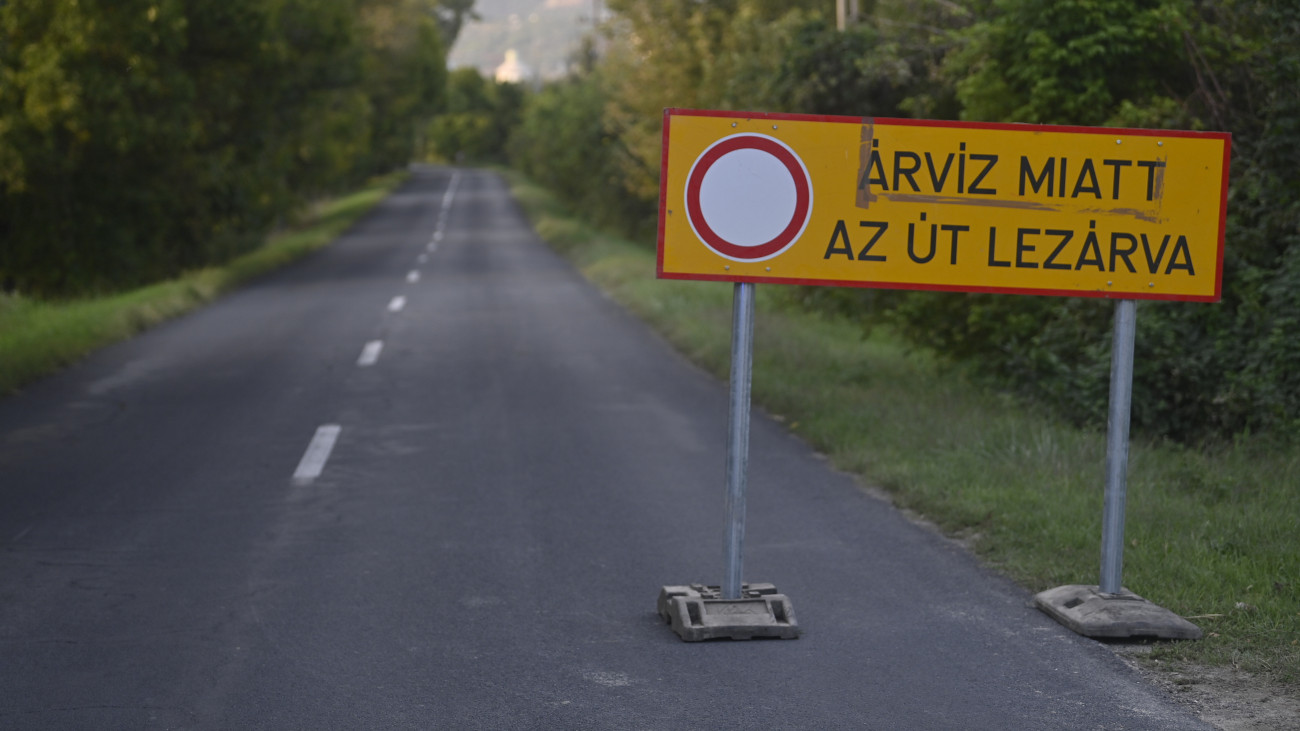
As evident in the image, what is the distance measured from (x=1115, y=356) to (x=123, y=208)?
25428mm

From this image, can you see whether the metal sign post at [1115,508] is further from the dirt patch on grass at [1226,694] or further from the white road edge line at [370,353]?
the white road edge line at [370,353]

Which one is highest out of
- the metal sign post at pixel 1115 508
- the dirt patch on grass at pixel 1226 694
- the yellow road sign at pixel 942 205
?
the yellow road sign at pixel 942 205

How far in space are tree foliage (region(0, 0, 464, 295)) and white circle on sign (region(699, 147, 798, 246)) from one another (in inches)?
809

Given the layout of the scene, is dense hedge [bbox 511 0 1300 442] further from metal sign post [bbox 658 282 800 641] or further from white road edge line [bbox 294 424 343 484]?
white road edge line [bbox 294 424 343 484]

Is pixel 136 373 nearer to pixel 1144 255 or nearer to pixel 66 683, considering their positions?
pixel 66 683

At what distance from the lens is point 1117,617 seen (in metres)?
5.12

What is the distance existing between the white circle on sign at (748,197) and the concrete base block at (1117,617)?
6.51 ft

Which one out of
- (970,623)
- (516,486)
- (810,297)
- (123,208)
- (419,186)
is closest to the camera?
(970,623)

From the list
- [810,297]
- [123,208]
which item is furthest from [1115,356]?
[123,208]

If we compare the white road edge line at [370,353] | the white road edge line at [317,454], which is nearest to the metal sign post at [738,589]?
the white road edge line at [317,454]

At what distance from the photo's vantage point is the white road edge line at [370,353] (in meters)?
13.9

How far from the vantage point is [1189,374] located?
925cm

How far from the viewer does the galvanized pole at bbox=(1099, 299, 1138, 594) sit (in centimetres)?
541

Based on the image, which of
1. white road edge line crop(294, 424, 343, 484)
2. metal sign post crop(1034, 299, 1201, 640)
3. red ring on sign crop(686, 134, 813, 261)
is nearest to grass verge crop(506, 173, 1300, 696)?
metal sign post crop(1034, 299, 1201, 640)
